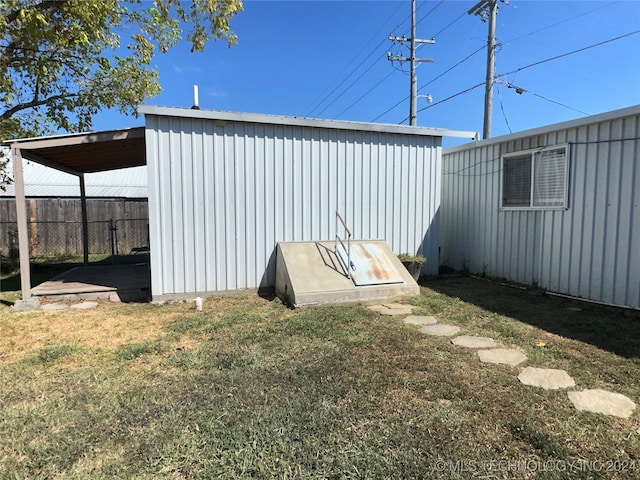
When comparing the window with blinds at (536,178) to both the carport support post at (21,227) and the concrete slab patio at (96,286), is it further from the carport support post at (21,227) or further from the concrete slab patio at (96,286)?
the carport support post at (21,227)

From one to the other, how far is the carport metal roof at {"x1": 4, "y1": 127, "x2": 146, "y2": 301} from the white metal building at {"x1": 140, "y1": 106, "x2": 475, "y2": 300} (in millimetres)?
742

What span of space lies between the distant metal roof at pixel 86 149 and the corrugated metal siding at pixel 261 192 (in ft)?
2.34

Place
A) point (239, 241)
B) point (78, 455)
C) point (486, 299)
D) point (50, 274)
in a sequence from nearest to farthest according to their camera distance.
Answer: point (78, 455)
point (486, 299)
point (239, 241)
point (50, 274)

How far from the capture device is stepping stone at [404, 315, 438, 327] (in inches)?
172

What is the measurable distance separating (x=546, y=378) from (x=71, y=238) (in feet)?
44.3

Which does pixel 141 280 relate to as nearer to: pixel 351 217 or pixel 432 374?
pixel 351 217

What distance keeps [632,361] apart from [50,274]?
10.1 m


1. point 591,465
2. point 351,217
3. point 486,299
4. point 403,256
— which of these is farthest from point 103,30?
point 591,465

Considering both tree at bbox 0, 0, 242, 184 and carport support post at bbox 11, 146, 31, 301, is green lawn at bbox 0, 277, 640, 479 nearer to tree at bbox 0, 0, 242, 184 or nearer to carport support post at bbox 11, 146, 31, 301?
carport support post at bbox 11, 146, 31, 301

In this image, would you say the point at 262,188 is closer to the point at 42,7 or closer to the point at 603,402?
the point at 42,7

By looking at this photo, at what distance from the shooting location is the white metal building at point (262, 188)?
5445 millimetres

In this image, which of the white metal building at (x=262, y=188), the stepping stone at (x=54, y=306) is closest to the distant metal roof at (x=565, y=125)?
the white metal building at (x=262, y=188)

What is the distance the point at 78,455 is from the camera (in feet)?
6.59

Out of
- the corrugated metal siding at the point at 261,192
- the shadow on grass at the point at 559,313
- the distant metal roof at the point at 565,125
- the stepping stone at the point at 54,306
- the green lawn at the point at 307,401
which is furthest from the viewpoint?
the corrugated metal siding at the point at 261,192
